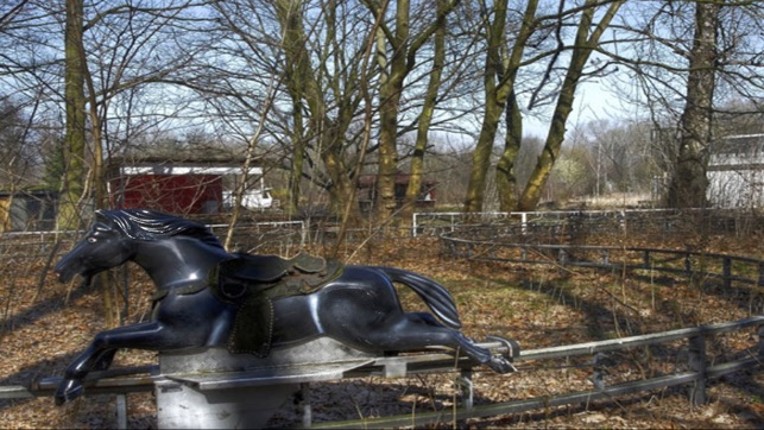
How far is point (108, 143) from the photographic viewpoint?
A: 7910 millimetres

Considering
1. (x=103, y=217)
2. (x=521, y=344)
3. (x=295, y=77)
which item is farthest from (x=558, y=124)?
(x=103, y=217)

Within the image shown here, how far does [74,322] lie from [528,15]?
15.7 m

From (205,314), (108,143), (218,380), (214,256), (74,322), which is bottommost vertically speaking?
(74,322)

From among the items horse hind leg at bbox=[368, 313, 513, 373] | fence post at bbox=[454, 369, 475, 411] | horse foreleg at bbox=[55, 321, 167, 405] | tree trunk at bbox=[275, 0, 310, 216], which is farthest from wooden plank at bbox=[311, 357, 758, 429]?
tree trunk at bbox=[275, 0, 310, 216]

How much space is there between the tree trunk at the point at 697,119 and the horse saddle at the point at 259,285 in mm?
14253

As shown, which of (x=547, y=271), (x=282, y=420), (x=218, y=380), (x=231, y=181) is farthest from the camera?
(x=547, y=271)

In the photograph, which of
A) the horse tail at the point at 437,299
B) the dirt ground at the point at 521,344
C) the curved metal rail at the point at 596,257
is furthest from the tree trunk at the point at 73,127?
the curved metal rail at the point at 596,257

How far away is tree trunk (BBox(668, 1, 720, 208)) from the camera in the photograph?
57.1ft

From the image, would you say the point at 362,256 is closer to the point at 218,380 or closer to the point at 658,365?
the point at 658,365

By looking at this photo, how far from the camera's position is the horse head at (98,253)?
483 centimetres

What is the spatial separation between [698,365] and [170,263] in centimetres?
418

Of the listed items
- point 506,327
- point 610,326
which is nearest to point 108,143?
point 506,327

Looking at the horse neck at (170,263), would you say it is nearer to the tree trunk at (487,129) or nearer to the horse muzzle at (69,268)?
the horse muzzle at (69,268)

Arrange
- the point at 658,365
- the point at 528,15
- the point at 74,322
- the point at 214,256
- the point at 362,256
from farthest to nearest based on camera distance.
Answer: the point at 528,15, the point at 362,256, the point at 74,322, the point at 658,365, the point at 214,256
